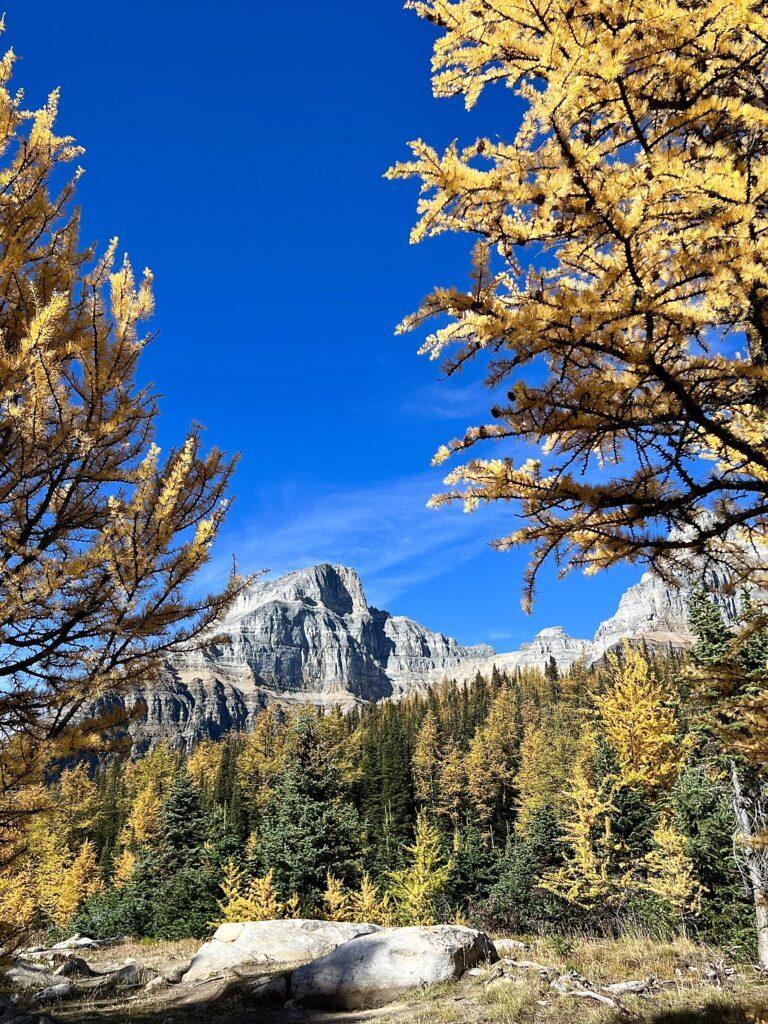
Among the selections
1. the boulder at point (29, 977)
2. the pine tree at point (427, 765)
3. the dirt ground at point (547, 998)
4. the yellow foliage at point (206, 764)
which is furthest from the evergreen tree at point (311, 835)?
the yellow foliage at point (206, 764)

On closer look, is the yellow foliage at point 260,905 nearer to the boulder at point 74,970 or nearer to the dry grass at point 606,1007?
the boulder at point 74,970

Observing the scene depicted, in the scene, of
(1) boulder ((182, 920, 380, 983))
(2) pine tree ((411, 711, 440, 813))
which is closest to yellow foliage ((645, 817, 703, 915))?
(1) boulder ((182, 920, 380, 983))

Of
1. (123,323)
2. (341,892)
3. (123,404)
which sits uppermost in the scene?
(123,323)

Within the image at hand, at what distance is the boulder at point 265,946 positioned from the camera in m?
12.4

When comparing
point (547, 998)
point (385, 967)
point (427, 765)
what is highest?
point (547, 998)

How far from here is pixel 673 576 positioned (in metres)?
4.04

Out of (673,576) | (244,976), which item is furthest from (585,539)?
(244,976)

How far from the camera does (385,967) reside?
9.92m

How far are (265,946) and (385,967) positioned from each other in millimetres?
4412

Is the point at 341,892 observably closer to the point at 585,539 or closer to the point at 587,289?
the point at 585,539

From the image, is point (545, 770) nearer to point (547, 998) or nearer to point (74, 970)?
point (74, 970)

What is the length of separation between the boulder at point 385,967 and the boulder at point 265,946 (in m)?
2.56

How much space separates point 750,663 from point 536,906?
20.4 metres

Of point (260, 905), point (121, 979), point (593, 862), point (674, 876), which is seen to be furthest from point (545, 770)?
point (121, 979)
